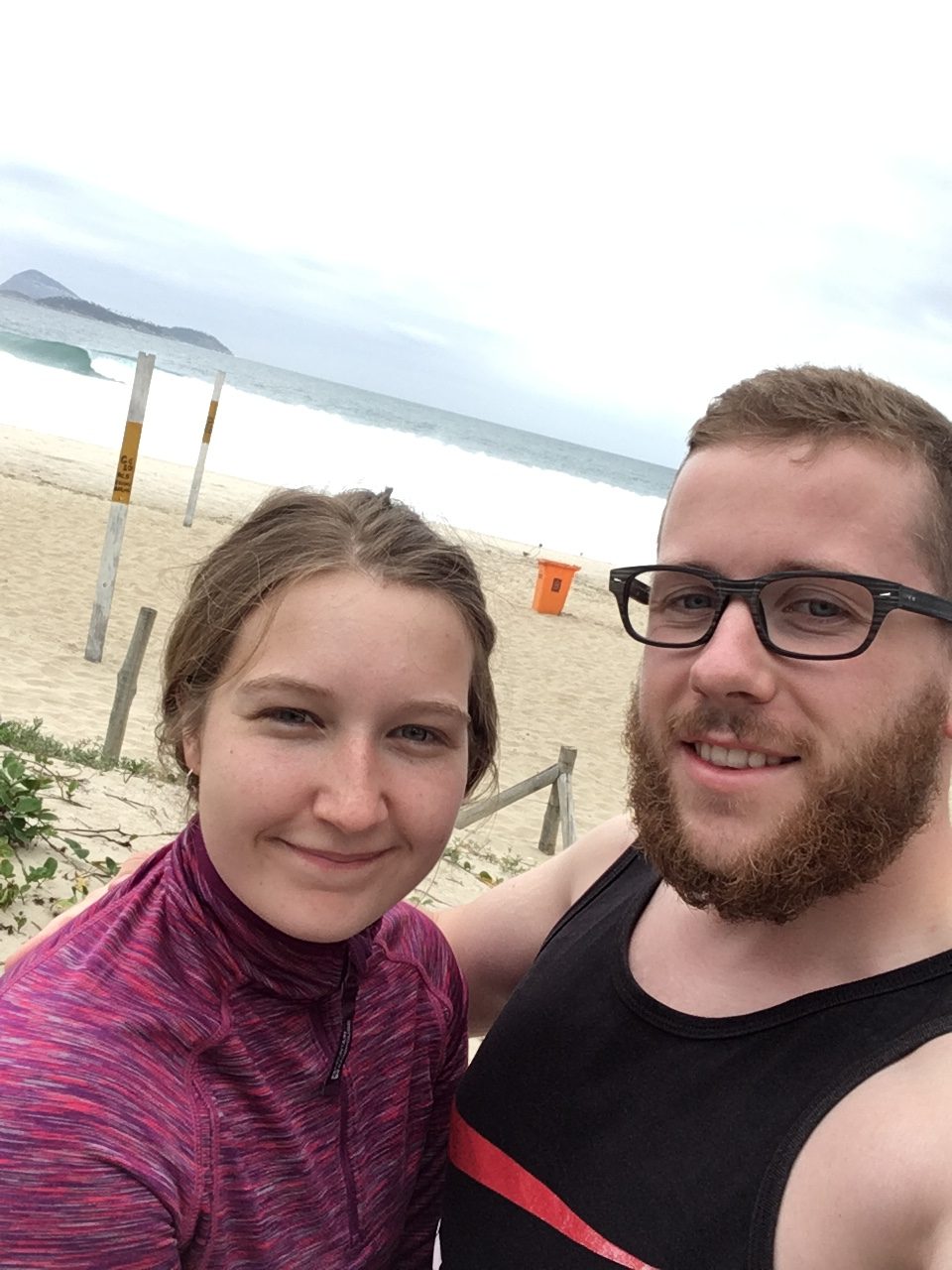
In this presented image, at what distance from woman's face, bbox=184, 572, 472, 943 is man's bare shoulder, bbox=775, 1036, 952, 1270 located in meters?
0.65

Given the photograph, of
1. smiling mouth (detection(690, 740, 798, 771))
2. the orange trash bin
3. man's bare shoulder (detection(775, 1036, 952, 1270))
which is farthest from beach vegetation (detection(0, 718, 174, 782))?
the orange trash bin

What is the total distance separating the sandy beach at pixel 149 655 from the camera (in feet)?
→ 18.8

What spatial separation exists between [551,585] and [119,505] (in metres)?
9.60

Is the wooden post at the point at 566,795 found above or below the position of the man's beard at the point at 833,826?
below

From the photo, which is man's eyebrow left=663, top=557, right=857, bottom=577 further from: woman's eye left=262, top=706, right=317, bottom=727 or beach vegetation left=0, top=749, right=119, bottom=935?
beach vegetation left=0, top=749, right=119, bottom=935

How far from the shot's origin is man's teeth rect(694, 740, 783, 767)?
1639 mm

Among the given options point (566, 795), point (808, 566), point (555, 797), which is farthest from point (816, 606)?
point (555, 797)

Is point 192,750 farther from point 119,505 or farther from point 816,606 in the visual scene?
point 119,505

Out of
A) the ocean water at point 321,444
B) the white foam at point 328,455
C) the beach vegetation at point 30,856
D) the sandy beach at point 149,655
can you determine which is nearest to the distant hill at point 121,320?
the ocean water at point 321,444

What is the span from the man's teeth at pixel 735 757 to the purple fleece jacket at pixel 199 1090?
61 centimetres

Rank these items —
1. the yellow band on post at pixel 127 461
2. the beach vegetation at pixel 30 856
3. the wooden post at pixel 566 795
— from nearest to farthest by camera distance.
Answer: the beach vegetation at pixel 30 856 → the wooden post at pixel 566 795 → the yellow band on post at pixel 127 461

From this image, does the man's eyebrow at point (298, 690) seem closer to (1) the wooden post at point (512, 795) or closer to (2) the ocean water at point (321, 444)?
(1) the wooden post at point (512, 795)

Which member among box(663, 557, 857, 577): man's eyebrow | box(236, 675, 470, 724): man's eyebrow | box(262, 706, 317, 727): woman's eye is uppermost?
box(663, 557, 857, 577): man's eyebrow

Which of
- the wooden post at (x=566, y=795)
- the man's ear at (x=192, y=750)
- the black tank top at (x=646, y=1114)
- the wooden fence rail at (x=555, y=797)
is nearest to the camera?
the black tank top at (x=646, y=1114)
